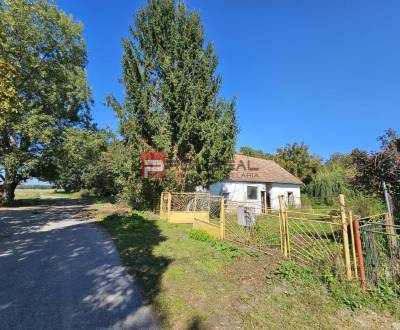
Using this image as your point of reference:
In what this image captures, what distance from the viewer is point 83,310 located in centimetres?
366

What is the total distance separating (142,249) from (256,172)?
16013 mm

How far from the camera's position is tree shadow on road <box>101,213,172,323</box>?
184 inches

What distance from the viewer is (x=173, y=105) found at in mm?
13383

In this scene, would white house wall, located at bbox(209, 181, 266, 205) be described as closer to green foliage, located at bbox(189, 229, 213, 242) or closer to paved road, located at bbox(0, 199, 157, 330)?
green foliage, located at bbox(189, 229, 213, 242)

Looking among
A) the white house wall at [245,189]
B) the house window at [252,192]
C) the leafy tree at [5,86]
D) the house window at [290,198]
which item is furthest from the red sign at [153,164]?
the house window at [290,198]

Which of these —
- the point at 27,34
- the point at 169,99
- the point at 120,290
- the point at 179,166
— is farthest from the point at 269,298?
the point at 27,34

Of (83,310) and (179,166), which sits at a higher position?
(179,166)

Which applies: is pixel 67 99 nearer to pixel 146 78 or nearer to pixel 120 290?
pixel 146 78

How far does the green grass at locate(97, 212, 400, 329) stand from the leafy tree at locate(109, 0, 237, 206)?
6.57 metres

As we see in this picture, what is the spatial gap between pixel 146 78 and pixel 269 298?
12.9 metres

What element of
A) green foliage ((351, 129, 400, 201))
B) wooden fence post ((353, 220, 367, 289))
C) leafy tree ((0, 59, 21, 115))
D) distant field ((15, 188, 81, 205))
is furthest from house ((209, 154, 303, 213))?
distant field ((15, 188, 81, 205))

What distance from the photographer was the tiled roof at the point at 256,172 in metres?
19.8

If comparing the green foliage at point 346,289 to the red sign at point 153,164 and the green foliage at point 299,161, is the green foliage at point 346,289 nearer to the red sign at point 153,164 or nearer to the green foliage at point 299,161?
the red sign at point 153,164

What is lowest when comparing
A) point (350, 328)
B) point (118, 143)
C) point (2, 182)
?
point (350, 328)
